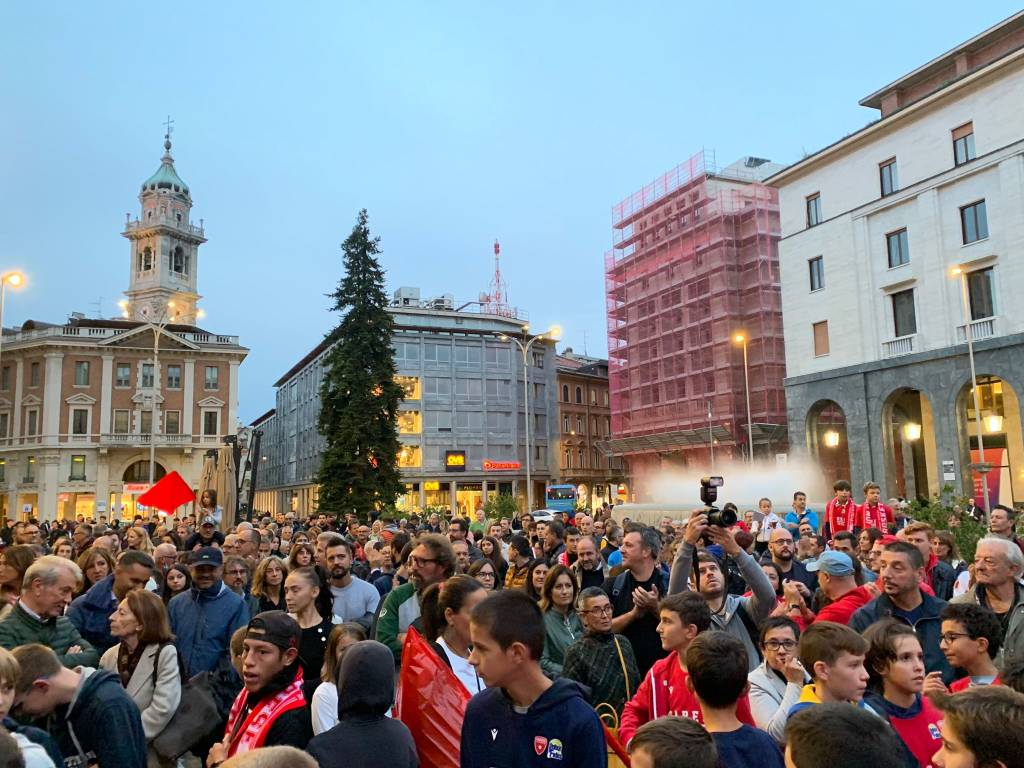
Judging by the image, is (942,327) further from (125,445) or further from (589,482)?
(125,445)

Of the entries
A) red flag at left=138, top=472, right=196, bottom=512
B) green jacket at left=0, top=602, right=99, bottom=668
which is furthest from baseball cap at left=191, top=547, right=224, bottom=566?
red flag at left=138, top=472, right=196, bottom=512

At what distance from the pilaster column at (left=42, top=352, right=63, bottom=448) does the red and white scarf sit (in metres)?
67.4

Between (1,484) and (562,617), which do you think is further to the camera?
(1,484)

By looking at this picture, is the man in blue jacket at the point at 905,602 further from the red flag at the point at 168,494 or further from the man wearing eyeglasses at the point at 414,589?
the red flag at the point at 168,494

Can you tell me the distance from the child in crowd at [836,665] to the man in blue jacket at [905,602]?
1.75 meters

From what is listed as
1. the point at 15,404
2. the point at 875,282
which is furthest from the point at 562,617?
the point at 15,404

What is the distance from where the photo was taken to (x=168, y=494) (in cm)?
1678

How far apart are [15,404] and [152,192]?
39.4m

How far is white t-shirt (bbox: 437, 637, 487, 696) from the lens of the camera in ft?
14.4

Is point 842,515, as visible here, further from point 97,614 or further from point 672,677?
point 97,614

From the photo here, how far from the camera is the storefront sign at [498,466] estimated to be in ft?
199

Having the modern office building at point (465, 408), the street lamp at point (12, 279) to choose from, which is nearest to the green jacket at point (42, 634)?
the street lamp at point (12, 279)

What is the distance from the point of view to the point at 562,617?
6.32 metres

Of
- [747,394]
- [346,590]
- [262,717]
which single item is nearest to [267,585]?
[346,590]
